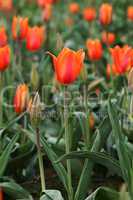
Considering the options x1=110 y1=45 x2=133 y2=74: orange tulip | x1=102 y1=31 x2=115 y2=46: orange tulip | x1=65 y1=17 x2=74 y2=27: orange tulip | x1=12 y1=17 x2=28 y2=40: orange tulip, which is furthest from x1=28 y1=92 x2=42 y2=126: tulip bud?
x1=65 y1=17 x2=74 y2=27: orange tulip

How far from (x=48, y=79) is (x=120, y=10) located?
110 inches

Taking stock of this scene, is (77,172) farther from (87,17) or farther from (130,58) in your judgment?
(87,17)

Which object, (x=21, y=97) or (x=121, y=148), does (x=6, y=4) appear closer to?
(x=21, y=97)

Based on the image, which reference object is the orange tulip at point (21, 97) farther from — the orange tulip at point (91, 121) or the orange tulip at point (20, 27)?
the orange tulip at point (20, 27)

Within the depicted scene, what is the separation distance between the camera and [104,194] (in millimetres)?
2373

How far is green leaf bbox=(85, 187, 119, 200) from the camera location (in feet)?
7.68

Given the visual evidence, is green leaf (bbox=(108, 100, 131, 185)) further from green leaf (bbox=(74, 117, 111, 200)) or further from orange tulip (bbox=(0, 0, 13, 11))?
orange tulip (bbox=(0, 0, 13, 11))

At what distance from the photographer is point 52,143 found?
307 cm

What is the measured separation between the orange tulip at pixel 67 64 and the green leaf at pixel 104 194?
486 millimetres

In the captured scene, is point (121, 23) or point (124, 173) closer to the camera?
point (124, 173)

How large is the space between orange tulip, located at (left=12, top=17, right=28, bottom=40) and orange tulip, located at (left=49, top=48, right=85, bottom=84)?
1.29m

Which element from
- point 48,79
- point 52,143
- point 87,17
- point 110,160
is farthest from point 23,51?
point 110,160

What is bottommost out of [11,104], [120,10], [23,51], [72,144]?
[72,144]

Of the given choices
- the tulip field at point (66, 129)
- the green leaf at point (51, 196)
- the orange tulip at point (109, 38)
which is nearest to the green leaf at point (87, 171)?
the tulip field at point (66, 129)
